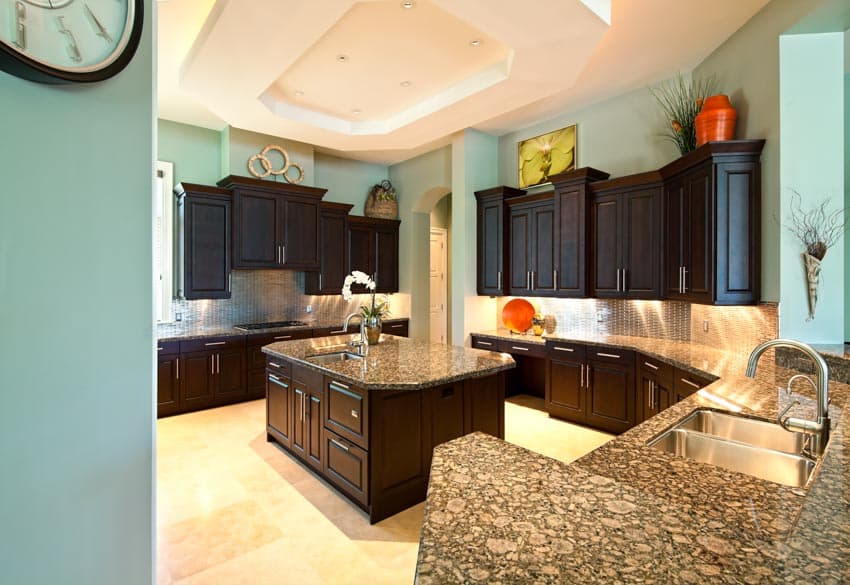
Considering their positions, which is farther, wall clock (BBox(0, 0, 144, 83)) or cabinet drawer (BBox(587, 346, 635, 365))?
cabinet drawer (BBox(587, 346, 635, 365))

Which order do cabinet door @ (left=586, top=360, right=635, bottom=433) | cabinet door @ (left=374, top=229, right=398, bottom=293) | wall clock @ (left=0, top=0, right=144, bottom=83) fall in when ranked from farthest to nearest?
cabinet door @ (left=374, top=229, right=398, bottom=293)
cabinet door @ (left=586, top=360, right=635, bottom=433)
wall clock @ (left=0, top=0, right=144, bottom=83)

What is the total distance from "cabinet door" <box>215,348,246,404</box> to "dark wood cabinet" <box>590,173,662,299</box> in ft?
13.6

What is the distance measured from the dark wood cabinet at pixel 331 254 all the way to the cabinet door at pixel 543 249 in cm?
283

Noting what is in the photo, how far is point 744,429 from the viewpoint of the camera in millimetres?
1729

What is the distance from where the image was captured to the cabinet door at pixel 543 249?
4.69 metres

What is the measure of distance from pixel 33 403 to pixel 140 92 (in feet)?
3.06

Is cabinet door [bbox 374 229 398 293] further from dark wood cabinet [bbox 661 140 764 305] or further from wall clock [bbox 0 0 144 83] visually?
wall clock [bbox 0 0 144 83]

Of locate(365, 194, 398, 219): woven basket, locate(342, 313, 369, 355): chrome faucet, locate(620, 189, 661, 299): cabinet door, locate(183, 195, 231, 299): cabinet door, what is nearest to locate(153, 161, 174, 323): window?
locate(183, 195, 231, 299): cabinet door

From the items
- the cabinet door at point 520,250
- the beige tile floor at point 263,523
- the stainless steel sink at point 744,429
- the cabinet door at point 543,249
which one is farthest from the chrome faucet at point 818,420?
the cabinet door at point 520,250

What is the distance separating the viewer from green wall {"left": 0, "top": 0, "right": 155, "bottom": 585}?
107 centimetres

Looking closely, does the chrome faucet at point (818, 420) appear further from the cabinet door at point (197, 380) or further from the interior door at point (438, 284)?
the interior door at point (438, 284)

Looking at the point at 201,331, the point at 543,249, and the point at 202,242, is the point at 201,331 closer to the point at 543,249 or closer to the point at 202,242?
the point at 202,242

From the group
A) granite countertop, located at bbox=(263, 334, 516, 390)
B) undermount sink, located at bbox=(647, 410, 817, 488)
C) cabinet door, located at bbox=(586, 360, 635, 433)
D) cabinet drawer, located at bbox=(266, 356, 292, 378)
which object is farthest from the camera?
cabinet door, located at bbox=(586, 360, 635, 433)

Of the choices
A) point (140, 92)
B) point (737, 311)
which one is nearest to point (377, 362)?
point (140, 92)
